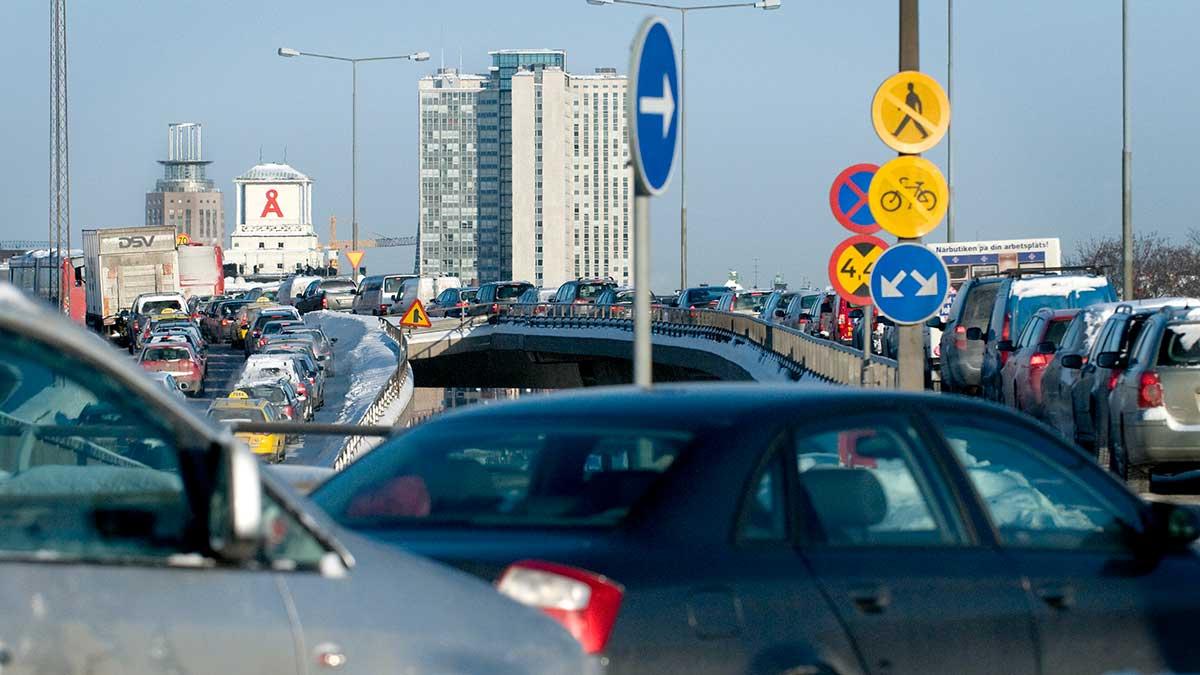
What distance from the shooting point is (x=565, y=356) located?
75.2 meters

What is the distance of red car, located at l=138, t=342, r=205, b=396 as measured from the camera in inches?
2098

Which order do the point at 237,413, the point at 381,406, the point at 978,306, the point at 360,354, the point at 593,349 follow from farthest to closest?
the point at 593,349 → the point at 360,354 → the point at 381,406 → the point at 237,413 → the point at 978,306

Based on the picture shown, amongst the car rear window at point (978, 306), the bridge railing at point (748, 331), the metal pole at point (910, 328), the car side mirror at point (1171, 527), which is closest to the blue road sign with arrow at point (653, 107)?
the bridge railing at point (748, 331)

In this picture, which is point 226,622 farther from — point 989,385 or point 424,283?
point 424,283

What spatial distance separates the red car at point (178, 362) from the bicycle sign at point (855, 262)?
1485 inches

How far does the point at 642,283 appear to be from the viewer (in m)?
7.36

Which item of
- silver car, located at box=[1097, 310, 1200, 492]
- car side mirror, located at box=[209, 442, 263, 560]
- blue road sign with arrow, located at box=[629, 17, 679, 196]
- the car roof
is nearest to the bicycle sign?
silver car, located at box=[1097, 310, 1200, 492]

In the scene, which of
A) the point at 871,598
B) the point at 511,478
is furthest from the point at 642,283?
the point at 871,598

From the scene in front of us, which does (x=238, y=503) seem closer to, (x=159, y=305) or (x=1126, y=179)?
(x=1126, y=179)

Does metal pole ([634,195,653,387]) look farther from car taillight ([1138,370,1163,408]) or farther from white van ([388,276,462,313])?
white van ([388,276,462,313])

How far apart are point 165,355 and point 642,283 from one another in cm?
4811

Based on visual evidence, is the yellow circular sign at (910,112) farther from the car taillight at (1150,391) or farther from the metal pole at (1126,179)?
the metal pole at (1126,179)

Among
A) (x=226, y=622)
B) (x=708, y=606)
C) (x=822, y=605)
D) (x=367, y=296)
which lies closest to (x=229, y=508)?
(x=226, y=622)

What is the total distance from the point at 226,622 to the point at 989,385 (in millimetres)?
24174
